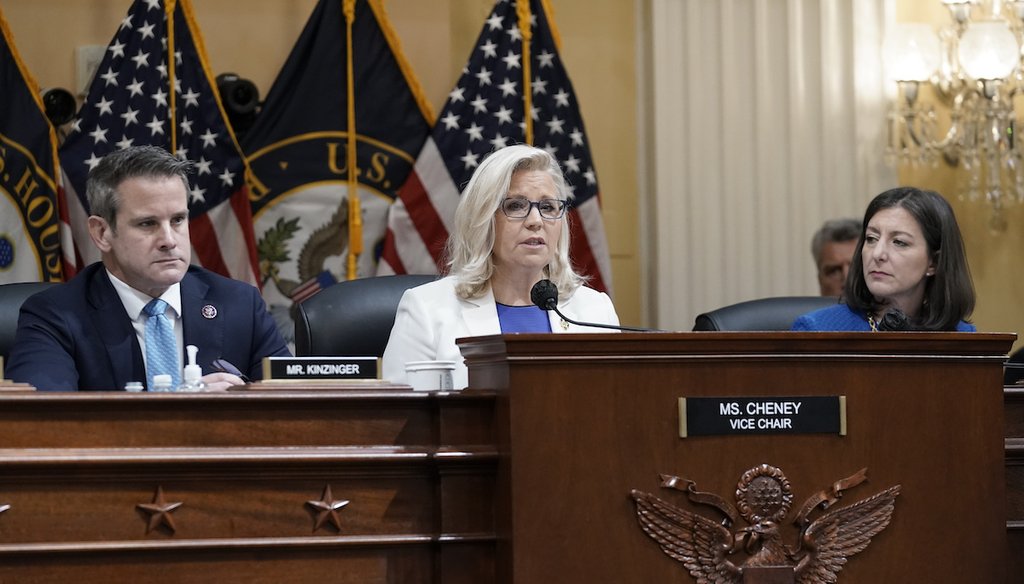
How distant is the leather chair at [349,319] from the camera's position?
3.85 meters

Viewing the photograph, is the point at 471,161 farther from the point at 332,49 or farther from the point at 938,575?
the point at 938,575

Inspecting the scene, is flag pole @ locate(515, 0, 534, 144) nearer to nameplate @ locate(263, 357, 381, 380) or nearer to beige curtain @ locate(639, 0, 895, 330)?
beige curtain @ locate(639, 0, 895, 330)

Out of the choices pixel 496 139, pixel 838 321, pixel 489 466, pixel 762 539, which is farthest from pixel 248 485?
pixel 496 139

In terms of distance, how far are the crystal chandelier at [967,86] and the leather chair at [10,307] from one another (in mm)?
3577

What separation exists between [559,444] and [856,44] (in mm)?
3974

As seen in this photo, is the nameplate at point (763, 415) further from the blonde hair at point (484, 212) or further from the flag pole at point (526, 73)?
the flag pole at point (526, 73)

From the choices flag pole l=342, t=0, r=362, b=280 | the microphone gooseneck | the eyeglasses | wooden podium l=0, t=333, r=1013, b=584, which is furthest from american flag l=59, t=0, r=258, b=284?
wooden podium l=0, t=333, r=1013, b=584

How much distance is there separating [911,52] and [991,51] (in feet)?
1.04

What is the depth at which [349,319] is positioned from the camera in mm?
3922

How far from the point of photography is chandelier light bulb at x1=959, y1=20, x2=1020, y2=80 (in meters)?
5.68

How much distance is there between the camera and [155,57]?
531 cm

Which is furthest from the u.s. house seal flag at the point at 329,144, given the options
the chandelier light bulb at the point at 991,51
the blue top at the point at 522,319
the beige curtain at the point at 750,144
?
the chandelier light bulb at the point at 991,51

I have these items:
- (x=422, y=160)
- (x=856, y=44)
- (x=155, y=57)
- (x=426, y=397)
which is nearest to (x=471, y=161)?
(x=422, y=160)

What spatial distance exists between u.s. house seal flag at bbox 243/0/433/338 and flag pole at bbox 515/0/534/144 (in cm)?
39
